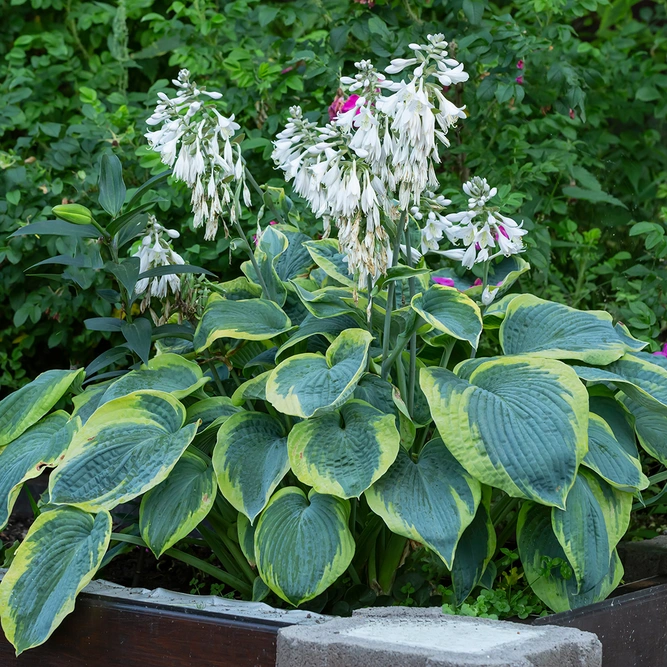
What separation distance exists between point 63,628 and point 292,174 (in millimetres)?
1108

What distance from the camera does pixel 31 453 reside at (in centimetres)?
209

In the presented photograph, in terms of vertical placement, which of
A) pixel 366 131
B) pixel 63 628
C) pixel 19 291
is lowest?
pixel 19 291

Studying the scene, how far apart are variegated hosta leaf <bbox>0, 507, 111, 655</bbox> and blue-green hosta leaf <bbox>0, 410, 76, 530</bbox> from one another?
0.51 ft

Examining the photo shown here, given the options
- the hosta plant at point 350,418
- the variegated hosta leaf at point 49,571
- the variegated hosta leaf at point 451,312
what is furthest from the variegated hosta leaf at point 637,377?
the variegated hosta leaf at point 49,571

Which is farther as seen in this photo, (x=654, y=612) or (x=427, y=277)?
(x=427, y=277)

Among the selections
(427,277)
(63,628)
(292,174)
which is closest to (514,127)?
(427,277)

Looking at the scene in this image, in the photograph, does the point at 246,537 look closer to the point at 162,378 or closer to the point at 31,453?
the point at 162,378

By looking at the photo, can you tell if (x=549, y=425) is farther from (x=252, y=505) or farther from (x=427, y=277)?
(x=427, y=277)

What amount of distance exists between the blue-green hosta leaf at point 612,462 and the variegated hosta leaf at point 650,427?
139 mm

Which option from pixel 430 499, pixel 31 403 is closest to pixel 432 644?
pixel 430 499

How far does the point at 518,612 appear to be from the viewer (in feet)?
6.13

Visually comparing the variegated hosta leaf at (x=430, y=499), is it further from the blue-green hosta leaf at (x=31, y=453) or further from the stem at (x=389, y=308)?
the blue-green hosta leaf at (x=31, y=453)

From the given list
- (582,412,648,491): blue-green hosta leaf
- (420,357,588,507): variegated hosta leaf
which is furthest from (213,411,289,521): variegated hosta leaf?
(582,412,648,491): blue-green hosta leaf

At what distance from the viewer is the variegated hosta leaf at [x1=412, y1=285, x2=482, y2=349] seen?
182cm
